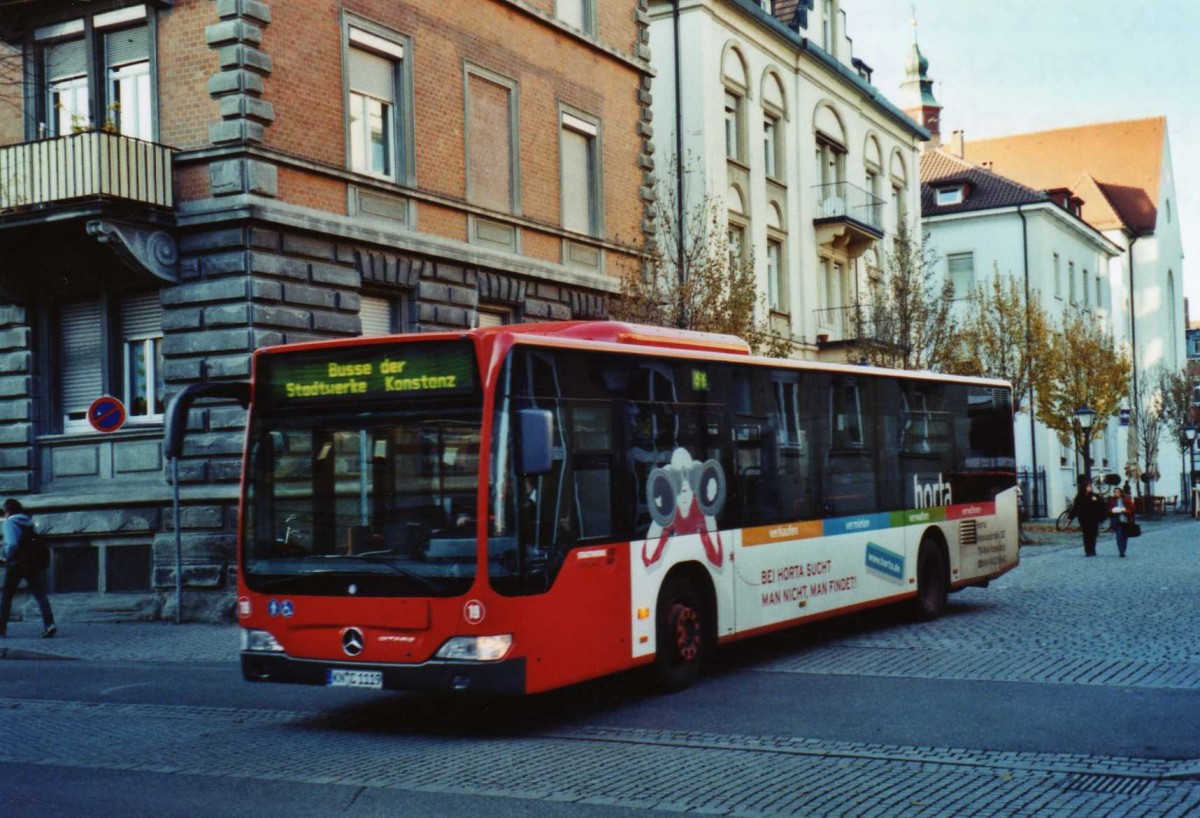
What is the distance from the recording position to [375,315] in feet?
66.8

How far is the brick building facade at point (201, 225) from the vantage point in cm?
1795

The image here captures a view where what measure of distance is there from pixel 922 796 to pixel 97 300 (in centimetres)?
1516

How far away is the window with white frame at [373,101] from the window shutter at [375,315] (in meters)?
1.79

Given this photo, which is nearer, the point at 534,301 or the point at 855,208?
the point at 534,301

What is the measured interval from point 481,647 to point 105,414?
9665 millimetres

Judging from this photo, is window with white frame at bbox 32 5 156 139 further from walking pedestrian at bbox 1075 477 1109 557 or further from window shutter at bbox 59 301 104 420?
walking pedestrian at bbox 1075 477 1109 557

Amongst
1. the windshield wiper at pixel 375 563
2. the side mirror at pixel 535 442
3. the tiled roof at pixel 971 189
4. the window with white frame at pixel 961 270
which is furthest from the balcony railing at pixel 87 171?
the window with white frame at pixel 961 270

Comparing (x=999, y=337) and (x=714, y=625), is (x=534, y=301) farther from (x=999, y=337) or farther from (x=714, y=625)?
(x=999, y=337)

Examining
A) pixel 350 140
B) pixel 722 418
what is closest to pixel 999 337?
pixel 350 140

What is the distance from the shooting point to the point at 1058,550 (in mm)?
30594

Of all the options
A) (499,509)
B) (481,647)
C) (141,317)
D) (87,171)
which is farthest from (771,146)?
(481,647)

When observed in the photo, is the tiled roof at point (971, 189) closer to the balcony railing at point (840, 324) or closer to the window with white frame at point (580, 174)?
the balcony railing at point (840, 324)

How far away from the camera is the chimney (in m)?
69.6

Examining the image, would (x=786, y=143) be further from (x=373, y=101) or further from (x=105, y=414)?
(x=105, y=414)
